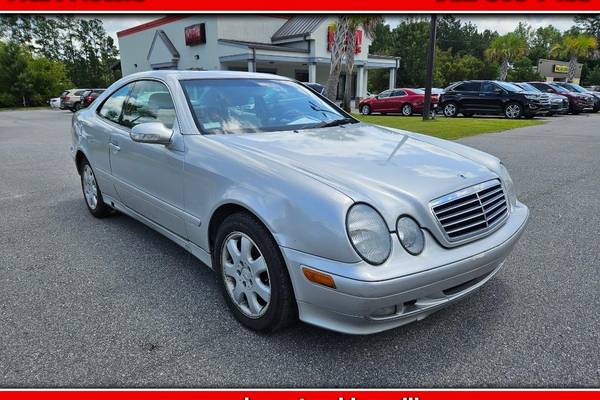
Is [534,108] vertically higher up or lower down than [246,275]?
lower down

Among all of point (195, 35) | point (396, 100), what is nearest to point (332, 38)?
point (195, 35)

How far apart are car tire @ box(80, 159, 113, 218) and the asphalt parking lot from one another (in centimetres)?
31

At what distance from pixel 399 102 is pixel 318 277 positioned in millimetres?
20426

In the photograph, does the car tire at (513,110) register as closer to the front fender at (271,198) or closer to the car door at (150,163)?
the car door at (150,163)

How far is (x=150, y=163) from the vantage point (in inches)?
134

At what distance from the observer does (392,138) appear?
11.2ft

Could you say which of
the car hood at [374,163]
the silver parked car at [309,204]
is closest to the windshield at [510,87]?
the silver parked car at [309,204]

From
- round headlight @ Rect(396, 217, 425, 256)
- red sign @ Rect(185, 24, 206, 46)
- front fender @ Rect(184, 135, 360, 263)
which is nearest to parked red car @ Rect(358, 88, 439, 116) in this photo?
red sign @ Rect(185, 24, 206, 46)

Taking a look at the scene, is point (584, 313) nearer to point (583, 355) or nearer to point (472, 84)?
point (583, 355)

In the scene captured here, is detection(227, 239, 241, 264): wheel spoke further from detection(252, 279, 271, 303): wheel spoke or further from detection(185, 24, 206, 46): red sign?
detection(185, 24, 206, 46): red sign

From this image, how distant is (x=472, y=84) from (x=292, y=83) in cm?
1697

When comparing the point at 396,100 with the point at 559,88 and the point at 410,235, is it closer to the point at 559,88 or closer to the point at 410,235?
the point at 559,88
